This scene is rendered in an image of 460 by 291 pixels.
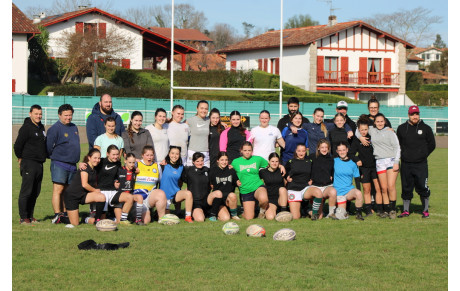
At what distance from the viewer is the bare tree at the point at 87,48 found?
134ft

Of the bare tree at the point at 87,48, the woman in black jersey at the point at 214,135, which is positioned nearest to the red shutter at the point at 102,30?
the bare tree at the point at 87,48

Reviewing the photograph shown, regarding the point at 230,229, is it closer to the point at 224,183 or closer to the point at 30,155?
the point at 224,183

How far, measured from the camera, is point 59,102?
31.4 metres

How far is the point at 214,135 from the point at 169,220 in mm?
1735

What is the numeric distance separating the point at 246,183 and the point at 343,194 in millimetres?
1542

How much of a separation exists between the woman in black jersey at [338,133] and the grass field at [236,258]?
1.28 meters

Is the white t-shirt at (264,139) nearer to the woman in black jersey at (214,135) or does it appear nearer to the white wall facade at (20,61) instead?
the woman in black jersey at (214,135)

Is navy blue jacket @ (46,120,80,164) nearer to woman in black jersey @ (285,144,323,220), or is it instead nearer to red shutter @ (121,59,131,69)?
woman in black jersey @ (285,144,323,220)

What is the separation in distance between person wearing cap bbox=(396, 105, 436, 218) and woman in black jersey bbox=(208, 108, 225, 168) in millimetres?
2976

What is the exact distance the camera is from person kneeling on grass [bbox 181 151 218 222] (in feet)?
31.7

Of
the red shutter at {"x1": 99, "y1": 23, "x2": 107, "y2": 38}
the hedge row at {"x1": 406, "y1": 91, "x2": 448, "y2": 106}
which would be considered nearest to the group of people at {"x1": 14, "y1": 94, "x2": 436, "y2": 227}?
the red shutter at {"x1": 99, "y1": 23, "x2": 107, "y2": 38}

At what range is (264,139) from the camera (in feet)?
33.2

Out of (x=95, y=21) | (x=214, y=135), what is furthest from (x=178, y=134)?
(x=95, y=21)

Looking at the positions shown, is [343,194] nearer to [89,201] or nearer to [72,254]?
[89,201]
